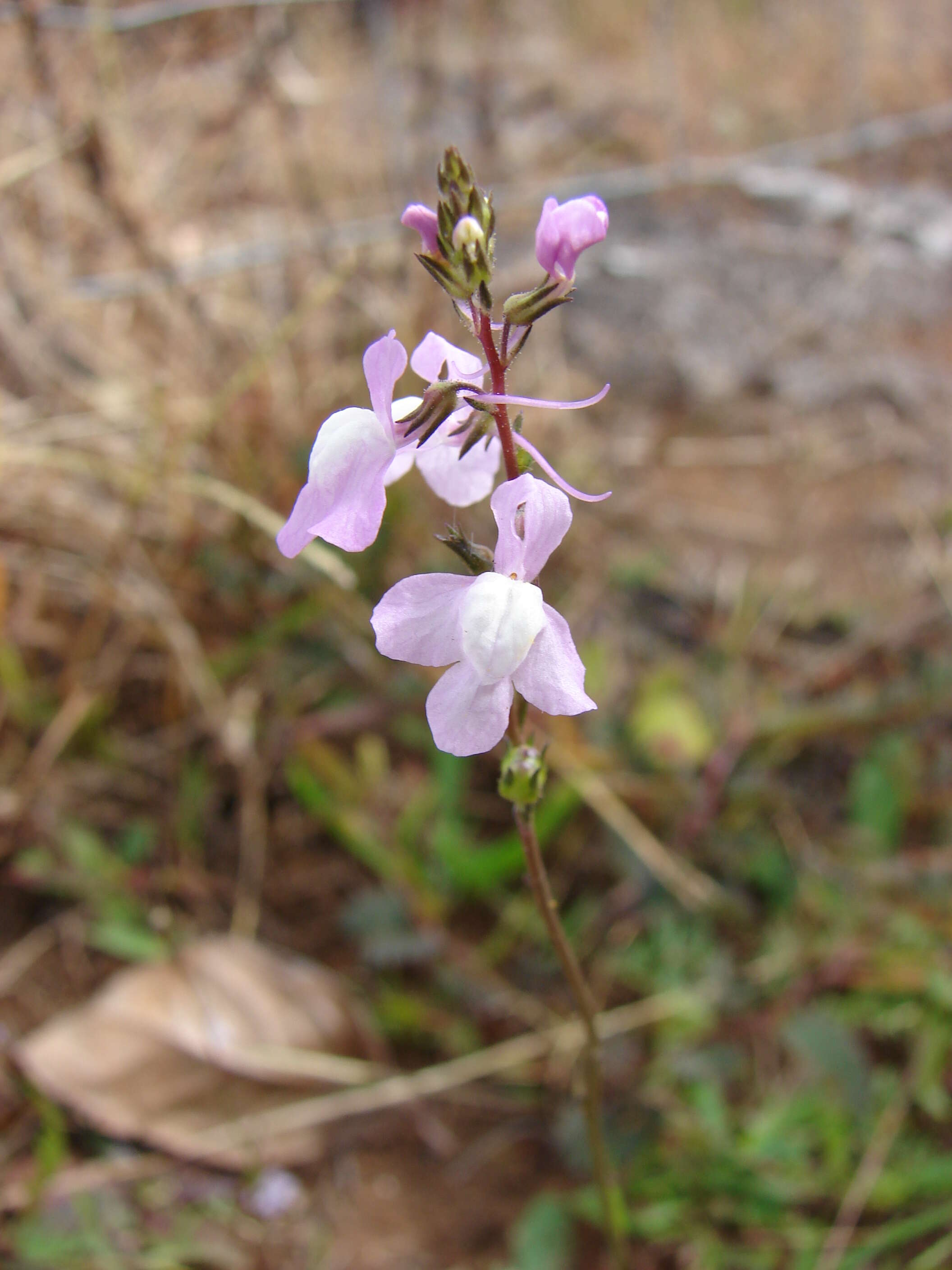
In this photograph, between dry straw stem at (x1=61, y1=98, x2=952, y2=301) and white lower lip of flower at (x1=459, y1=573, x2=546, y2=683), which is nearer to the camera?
white lower lip of flower at (x1=459, y1=573, x2=546, y2=683)

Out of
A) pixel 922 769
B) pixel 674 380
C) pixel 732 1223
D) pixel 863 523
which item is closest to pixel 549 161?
pixel 674 380

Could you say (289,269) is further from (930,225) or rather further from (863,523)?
(930,225)

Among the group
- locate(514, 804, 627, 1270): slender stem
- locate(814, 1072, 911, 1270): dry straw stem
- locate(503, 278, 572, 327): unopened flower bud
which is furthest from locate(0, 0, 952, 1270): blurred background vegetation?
locate(503, 278, 572, 327): unopened flower bud

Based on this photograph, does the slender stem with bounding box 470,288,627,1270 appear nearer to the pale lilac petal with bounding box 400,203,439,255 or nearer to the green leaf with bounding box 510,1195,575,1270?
the pale lilac petal with bounding box 400,203,439,255

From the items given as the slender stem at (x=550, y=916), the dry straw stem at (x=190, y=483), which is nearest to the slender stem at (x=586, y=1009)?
the slender stem at (x=550, y=916)

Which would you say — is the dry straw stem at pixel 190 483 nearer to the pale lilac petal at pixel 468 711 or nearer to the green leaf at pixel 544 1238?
the pale lilac petal at pixel 468 711

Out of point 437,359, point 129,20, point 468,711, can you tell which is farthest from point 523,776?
point 129,20

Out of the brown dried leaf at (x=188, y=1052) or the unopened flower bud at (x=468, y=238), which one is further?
the brown dried leaf at (x=188, y=1052)
